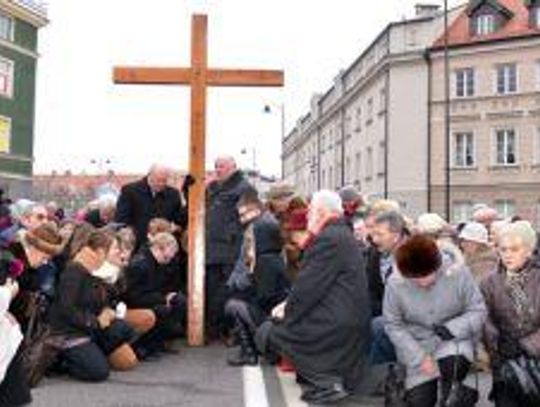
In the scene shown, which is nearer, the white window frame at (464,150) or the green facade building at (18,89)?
the green facade building at (18,89)

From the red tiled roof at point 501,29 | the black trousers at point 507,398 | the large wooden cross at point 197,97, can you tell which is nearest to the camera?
the black trousers at point 507,398

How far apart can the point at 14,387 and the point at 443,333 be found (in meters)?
3.27

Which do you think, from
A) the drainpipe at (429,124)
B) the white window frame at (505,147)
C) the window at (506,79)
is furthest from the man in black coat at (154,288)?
the drainpipe at (429,124)

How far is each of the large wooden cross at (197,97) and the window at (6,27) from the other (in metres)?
45.4

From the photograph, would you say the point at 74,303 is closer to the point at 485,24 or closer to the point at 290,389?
the point at 290,389

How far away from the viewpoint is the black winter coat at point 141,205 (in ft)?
38.5

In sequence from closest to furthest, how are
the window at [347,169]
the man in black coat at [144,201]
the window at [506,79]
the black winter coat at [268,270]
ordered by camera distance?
1. the black winter coat at [268,270]
2. the man in black coat at [144,201]
3. the window at [506,79]
4. the window at [347,169]

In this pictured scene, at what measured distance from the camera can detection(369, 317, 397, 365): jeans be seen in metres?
8.74

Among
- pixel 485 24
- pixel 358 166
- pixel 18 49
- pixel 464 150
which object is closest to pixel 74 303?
pixel 18 49

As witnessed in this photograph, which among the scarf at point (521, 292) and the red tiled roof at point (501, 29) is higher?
the red tiled roof at point (501, 29)

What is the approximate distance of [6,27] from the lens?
5422 centimetres

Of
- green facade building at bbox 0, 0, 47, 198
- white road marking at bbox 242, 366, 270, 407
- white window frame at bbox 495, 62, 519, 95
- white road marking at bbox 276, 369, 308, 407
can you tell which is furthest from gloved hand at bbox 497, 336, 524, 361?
white window frame at bbox 495, 62, 519, 95

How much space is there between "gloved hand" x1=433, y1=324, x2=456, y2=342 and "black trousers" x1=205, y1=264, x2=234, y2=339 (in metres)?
4.00

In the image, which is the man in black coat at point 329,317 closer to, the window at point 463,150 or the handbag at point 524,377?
the handbag at point 524,377
